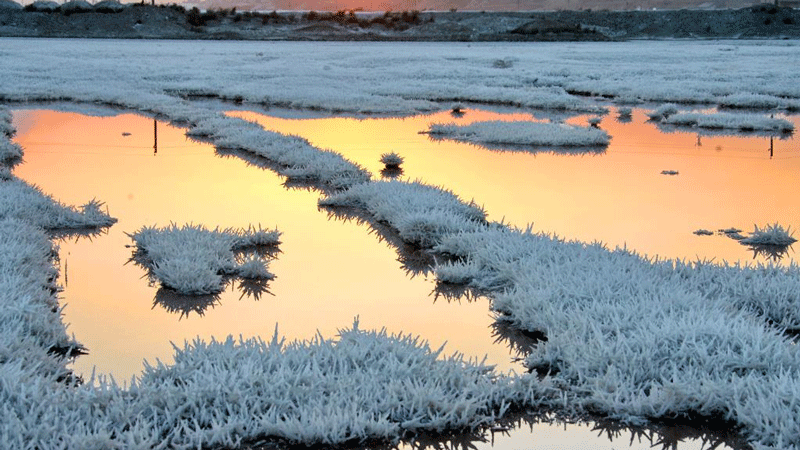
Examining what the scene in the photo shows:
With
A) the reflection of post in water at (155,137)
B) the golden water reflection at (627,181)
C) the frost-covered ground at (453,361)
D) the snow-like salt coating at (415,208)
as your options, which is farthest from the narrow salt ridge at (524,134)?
the frost-covered ground at (453,361)

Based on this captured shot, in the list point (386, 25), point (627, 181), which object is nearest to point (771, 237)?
point (627, 181)

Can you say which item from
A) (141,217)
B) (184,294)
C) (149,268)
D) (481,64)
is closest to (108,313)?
(184,294)

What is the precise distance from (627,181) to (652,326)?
6.33 metres

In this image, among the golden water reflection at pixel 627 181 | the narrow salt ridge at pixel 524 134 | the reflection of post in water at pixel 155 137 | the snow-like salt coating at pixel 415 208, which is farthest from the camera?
the narrow salt ridge at pixel 524 134

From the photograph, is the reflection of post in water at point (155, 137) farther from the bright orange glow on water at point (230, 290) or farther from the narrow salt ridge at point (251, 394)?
the narrow salt ridge at point (251, 394)

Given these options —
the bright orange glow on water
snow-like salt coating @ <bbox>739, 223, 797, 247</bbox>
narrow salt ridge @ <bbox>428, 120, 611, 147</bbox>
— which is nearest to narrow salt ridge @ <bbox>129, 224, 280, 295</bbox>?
the bright orange glow on water

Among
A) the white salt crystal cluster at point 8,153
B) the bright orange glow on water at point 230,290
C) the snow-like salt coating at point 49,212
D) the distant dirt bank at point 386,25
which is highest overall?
the distant dirt bank at point 386,25

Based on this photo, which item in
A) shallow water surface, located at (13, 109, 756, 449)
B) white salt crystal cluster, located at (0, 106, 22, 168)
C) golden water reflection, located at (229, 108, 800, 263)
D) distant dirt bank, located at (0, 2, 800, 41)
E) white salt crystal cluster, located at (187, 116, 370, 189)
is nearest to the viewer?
shallow water surface, located at (13, 109, 756, 449)

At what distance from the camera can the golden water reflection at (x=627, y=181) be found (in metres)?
8.38

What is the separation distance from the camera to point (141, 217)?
8.69m

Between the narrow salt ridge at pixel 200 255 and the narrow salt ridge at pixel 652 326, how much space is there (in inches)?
62.7

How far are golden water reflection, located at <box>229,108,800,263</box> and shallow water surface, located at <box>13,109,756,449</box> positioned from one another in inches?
2.0

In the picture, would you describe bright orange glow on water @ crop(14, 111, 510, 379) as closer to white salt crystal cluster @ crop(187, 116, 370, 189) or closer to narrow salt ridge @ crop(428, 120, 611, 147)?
white salt crystal cluster @ crop(187, 116, 370, 189)

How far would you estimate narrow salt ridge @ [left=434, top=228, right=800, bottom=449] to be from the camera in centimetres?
430
